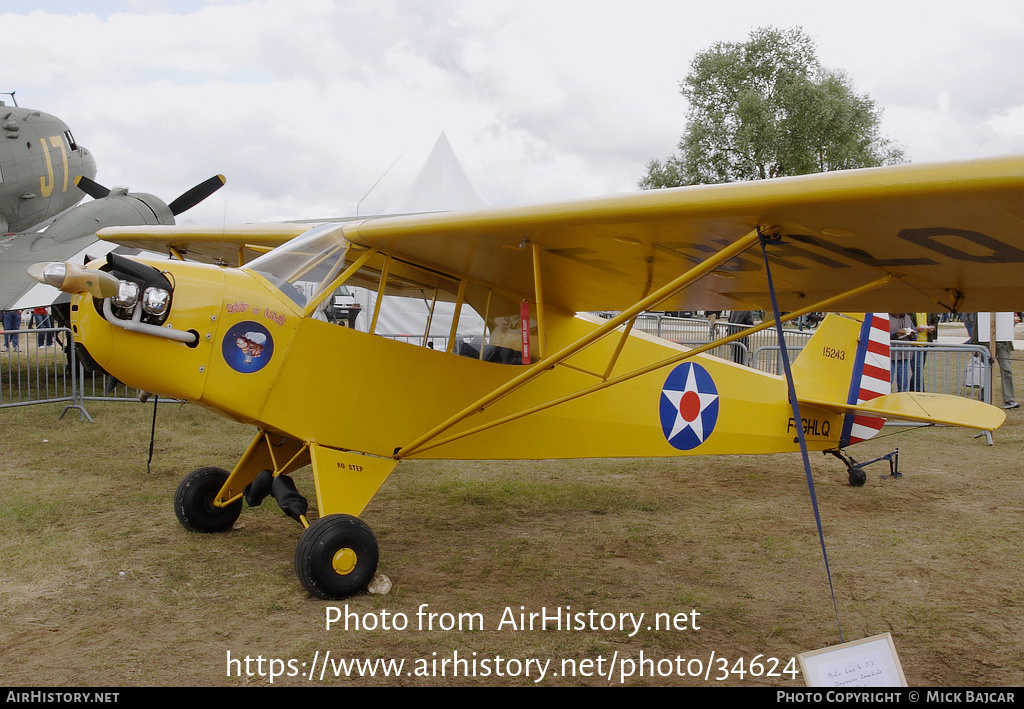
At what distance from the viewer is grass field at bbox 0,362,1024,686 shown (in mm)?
3301

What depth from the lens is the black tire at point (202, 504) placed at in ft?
16.6

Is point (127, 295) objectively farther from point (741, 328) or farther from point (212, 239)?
point (741, 328)

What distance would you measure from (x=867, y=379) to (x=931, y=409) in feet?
3.72

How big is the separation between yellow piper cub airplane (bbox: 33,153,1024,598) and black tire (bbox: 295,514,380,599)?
12 mm

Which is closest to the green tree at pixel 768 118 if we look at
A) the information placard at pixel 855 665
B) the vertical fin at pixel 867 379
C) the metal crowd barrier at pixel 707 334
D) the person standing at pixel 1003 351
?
the metal crowd barrier at pixel 707 334

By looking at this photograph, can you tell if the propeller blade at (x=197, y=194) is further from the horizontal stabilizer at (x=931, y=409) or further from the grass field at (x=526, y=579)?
the horizontal stabilizer at (x=931, y=409)

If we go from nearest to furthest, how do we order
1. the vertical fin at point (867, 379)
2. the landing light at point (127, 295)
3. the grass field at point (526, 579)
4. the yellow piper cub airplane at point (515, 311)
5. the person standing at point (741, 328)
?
the yellow piper cub airplane at point (515, 311) < the grass field at point (526, 579) < the landing light at point (127, 295) < the vertical fin at point (867, 379) < the person standing at point (741, 328)

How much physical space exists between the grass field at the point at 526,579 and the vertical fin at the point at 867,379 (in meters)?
0.58

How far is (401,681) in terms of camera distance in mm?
3094

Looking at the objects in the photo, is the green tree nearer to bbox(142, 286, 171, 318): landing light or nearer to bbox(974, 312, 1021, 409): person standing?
bbox(974, 312, 1021, 409): person standing

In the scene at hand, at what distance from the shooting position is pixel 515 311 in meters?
5.32

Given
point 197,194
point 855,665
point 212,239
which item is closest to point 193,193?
point 197,194
